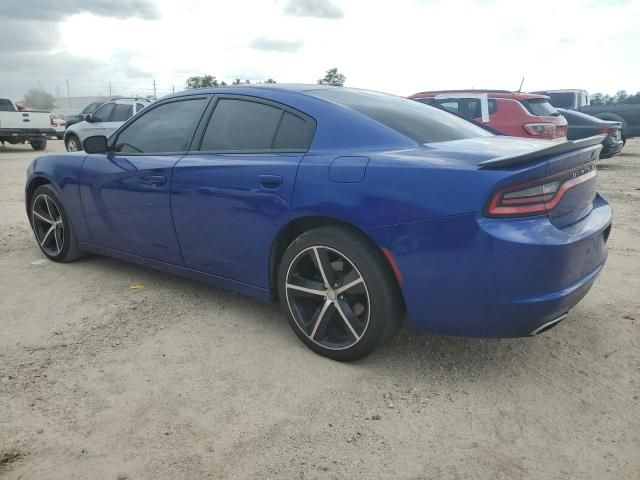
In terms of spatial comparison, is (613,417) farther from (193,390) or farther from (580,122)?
(580,122)

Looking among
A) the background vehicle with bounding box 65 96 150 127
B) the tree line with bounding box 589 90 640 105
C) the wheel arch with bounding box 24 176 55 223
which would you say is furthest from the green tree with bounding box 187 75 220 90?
the wheel arch with bounding box 24 176 55 223

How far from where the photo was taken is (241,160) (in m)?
3.17

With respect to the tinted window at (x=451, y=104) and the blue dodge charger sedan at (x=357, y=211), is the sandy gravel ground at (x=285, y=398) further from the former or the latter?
the tinted window at (x=451, y=104)

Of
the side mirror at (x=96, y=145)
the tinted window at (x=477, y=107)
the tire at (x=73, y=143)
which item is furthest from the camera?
the tire at (x=73, y=143)

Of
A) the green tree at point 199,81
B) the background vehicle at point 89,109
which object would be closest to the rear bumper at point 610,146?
the background vehicle at point 89,109

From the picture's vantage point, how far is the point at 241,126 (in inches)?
131

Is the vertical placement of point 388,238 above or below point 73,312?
above

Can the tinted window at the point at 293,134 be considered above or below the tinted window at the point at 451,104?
below

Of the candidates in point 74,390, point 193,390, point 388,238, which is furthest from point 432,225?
point 74,390

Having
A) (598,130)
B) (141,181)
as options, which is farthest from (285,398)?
(598,130)

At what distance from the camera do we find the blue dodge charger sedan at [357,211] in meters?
2.35

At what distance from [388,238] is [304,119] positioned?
938mm

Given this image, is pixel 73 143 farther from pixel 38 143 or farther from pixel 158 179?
pixel 158 179

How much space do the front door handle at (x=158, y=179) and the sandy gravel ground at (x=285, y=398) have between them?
84cm
